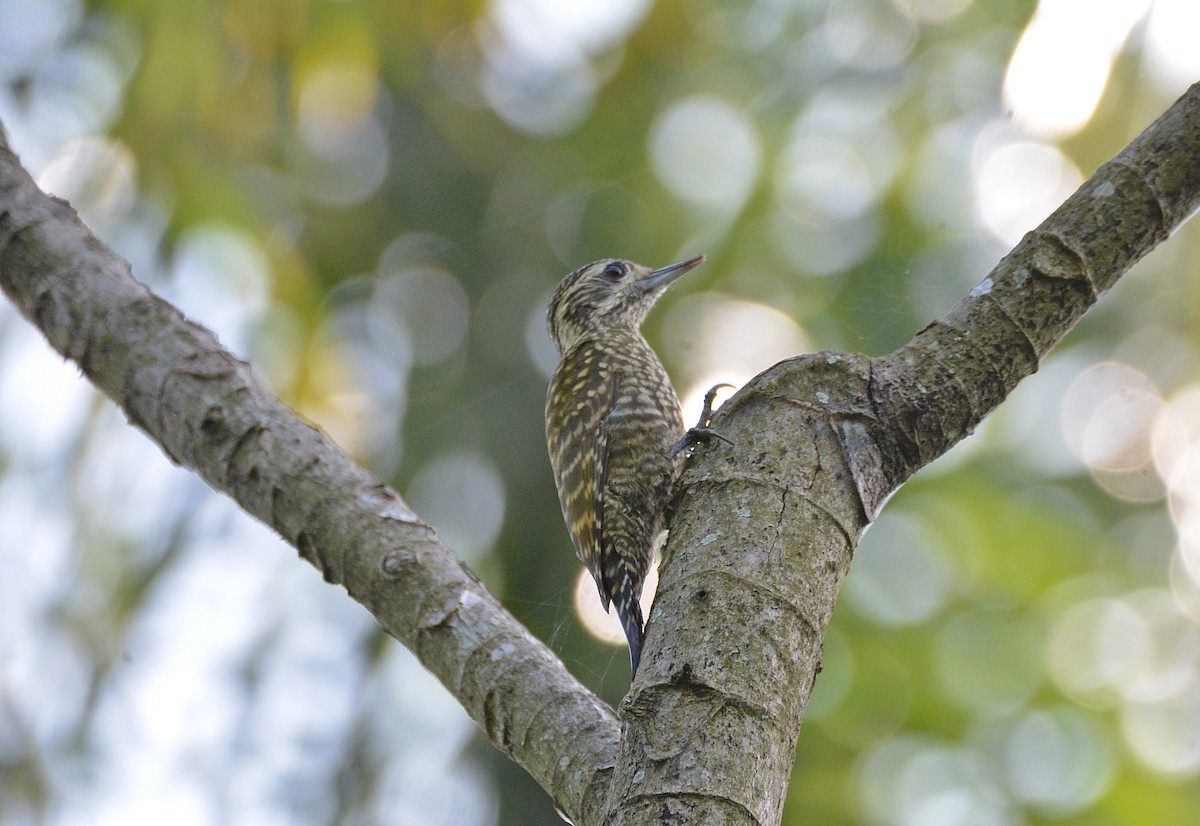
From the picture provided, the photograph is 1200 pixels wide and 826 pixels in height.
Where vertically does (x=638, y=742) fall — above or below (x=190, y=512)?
below

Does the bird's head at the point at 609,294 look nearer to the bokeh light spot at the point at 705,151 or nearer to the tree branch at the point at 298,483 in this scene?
the bokeh light spot at the point at 705,151

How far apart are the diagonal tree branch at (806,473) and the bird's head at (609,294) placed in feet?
7.71

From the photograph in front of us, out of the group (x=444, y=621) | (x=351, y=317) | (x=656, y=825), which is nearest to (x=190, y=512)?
→ (x=351, y=317)

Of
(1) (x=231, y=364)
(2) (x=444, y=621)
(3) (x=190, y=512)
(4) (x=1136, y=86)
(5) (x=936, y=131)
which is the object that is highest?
(5) (x=936, y=131)

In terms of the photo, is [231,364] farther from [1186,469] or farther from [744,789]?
[1186,469]

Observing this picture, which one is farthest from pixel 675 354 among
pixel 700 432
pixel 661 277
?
pixel 700 432

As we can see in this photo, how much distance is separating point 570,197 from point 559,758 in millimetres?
3937

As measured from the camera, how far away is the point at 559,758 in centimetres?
192

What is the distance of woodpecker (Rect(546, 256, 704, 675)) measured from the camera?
3340 millimetres

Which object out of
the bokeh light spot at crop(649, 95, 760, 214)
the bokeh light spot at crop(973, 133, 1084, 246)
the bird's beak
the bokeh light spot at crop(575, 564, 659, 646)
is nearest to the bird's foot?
the bokeh light spot at crop(575, 564, 659, 646)

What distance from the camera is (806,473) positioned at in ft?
6.00

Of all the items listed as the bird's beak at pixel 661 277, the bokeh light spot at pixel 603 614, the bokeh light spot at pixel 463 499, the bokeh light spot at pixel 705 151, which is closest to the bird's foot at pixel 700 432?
the bokeh light spot at pixel 603 614

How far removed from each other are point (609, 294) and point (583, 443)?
1023 millimetres

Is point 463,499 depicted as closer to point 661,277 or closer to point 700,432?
point 661,277
